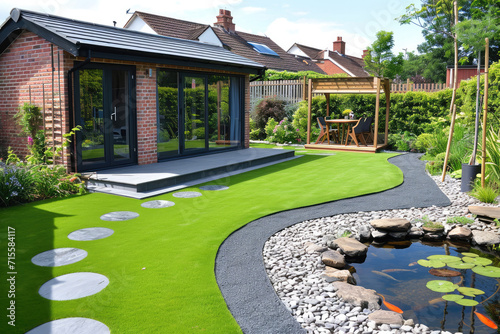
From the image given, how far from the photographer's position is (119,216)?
226 inches

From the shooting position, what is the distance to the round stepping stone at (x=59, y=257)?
4074 mm

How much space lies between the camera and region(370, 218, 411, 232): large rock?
5355mm

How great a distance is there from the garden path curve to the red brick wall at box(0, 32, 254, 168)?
461 cm

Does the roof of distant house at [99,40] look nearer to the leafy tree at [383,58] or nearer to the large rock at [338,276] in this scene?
the large rock at [338,276]

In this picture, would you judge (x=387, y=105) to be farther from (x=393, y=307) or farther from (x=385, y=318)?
(x=385, y=318)

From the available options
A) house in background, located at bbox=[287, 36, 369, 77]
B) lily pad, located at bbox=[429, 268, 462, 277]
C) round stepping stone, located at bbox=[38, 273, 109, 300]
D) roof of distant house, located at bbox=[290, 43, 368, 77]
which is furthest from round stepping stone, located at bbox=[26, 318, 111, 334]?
roof of distant house, located at bbox=[290, 43, 368, 77]

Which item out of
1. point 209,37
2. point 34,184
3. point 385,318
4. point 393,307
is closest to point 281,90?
point 209,37

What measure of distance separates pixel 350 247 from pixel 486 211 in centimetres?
248

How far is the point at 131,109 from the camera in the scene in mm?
8938

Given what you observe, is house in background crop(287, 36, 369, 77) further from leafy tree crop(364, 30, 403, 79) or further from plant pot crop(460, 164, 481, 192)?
plant pot crop(460, 164, 481, 192)

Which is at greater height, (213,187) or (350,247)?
(213,187)

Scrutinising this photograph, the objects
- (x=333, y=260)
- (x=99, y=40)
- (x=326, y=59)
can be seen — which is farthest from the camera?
(x=326, y=59)

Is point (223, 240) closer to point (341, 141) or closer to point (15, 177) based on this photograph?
point (15, 177)

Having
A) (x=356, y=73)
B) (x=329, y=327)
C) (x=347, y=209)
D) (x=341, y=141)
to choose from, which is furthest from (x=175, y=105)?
(x=356, y=73)
